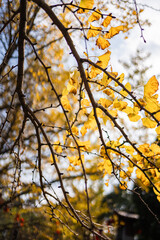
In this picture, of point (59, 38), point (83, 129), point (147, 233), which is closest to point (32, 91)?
point (59, 38)

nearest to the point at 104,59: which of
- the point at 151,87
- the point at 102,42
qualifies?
the point at 102,42

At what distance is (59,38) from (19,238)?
2.87 m

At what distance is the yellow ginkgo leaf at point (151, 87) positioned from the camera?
568 mm

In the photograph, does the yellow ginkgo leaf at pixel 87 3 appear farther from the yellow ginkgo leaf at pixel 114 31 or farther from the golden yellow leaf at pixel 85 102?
the golden yellow leaf at pixel 85 102

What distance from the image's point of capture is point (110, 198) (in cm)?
1420

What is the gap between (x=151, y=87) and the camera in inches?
22.6

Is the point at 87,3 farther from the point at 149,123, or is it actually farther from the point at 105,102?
the point at 149,123

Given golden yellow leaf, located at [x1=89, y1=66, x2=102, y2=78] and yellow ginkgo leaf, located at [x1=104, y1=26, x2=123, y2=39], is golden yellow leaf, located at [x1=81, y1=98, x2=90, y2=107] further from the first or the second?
yellow ginkgo leaf, located at [x1=104, y1=26, x2=123, y2=39]

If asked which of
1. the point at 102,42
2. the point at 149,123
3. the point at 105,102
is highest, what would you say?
the point at 102,42

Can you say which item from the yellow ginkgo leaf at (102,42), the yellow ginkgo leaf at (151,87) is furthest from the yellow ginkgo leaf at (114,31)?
the yellow ginkgo leaf at (151,87)

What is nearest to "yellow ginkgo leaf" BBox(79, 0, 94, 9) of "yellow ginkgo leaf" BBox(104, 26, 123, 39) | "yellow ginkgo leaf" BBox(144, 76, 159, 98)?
"yellow ginkgo leaf" BBox(104, 26, 123, 39)

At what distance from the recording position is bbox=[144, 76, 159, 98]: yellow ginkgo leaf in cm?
57

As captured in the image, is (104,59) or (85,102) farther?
(85,102)

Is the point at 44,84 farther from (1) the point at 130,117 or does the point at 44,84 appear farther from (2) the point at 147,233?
(2) the point at 147,233
